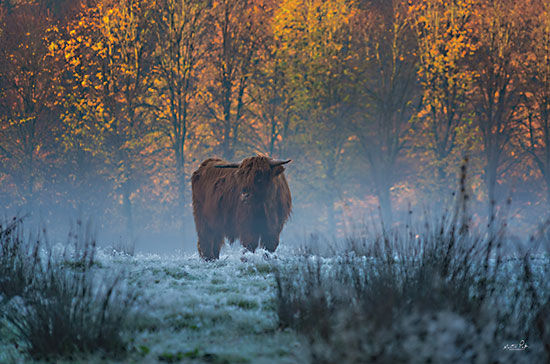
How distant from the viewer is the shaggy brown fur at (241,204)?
500 inches

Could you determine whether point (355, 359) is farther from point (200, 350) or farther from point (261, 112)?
point (261, 112)

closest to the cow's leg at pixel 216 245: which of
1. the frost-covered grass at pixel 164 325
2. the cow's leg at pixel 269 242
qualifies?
the cow's leg at pixel 269 242

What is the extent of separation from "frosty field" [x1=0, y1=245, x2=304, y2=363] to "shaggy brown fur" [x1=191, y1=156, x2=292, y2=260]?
2305mm

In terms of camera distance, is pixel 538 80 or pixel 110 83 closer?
pixel 538 80

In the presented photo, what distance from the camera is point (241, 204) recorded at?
13.1 metres

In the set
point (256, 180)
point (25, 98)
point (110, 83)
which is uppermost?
point (110, 83)

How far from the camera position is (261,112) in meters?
29.8

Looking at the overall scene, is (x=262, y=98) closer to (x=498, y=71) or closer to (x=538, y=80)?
(x=498, y=71)

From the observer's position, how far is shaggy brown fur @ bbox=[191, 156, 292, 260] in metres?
12.7

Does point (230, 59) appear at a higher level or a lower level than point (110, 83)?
higher

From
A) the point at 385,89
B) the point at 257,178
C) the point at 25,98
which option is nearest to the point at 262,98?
the point at 385,89

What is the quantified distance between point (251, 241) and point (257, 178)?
132cm
